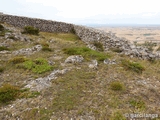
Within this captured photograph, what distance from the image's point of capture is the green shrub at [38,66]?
11.9 m

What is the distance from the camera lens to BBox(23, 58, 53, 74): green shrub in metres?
11.9

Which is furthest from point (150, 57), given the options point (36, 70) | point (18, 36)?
point (18, 36)

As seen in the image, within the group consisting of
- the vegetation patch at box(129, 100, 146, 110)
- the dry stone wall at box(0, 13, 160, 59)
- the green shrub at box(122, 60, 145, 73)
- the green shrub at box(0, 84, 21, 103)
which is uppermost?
the dry stone wall at box(0, 13, 160, 59)

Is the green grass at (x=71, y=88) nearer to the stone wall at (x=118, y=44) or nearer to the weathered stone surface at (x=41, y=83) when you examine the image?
the weathered stone surface at (x=41, y=83)

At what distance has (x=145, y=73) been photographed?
40.2 feet

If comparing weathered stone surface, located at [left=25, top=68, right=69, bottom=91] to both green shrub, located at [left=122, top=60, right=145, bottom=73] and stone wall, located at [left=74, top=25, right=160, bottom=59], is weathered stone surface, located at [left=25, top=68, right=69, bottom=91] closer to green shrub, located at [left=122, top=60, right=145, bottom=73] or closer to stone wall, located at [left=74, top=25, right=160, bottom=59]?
green shrub, located at [left=122, top=60, right=145, bottom=73]

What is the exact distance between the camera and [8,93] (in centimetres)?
873

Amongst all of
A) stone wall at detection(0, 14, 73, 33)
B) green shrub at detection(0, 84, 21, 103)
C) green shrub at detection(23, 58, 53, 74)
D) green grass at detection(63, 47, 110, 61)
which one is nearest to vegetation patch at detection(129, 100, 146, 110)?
green shrub at detection(0, 84, 21, 103)

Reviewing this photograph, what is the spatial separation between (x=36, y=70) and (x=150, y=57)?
12174 mm

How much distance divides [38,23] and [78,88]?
26703mm

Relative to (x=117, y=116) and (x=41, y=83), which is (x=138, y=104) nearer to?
(x=117, y=116)

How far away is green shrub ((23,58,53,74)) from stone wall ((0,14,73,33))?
2151 cm

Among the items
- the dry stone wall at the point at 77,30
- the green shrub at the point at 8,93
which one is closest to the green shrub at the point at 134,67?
the dry stone wall at the point at 77,30

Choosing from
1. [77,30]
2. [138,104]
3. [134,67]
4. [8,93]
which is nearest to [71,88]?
[8,93]
